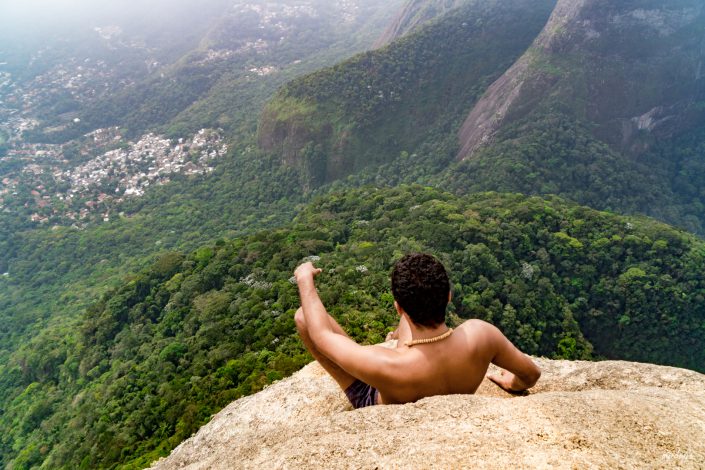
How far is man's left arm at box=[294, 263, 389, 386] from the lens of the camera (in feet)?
15.6

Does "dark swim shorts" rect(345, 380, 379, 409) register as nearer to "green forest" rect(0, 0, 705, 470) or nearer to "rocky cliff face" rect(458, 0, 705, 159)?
"green forest" rect(0, 0, 705, 470)

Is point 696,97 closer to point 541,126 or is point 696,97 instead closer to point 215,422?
point 541,126

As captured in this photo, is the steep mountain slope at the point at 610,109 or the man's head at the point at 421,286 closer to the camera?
the man's head at the point at 421,286

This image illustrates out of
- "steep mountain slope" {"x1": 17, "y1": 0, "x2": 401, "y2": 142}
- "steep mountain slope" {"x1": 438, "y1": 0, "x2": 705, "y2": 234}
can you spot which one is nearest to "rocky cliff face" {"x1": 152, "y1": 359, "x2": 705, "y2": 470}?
"steep mountain slope" {"x1": 438, "y1": 0, "x2": 705, "y2": 234}

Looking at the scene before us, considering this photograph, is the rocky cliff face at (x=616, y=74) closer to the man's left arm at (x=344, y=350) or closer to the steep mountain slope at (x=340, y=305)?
the steep mountain slope at (x=340, y=305)

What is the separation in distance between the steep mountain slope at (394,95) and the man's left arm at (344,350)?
69.4m

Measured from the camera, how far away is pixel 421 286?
13.9ft

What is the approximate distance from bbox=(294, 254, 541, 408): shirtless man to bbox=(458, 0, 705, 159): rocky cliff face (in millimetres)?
66631

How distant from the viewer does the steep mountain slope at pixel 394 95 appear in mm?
73812

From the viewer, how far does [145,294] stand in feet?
109

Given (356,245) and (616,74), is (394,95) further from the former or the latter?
(356,245)

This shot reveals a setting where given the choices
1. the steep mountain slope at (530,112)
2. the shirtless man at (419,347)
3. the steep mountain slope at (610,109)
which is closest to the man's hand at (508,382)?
the shirtless man at (419,347)

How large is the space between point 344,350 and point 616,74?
8071 cm

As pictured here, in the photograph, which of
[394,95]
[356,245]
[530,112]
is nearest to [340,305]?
[356,245]
